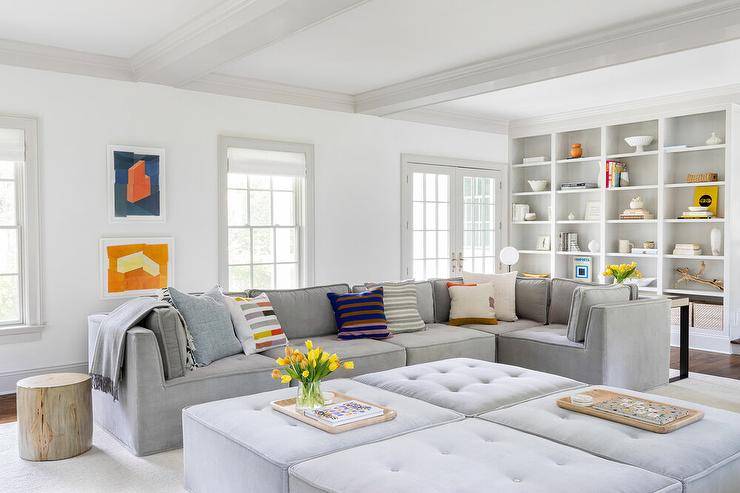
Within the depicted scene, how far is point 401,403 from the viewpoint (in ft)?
9.61

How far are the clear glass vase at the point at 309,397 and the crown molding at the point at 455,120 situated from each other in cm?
467

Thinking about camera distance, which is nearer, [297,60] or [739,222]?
[297,60]

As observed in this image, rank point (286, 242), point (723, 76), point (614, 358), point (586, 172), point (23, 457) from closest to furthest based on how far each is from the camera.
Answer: point (23, 457) < point (614, 358) < point (723, 76) < point (286, 242) < point (586, 172)

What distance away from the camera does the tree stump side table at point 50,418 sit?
3375 mm

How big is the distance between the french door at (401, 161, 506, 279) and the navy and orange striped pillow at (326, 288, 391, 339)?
233 cm

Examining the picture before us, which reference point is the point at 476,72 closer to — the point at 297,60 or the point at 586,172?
the point at 297,60

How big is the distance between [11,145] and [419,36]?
10.2 ft

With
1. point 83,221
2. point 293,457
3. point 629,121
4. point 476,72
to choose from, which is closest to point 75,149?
point 83,221

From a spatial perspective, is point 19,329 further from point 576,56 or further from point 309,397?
point 576,56

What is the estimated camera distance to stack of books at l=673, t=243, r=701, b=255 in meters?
6.65

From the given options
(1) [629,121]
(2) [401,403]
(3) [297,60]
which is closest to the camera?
(2) [401,403]

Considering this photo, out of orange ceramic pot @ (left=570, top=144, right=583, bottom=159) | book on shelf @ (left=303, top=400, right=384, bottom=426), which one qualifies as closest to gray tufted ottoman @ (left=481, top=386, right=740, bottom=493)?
book on shelf @ (left=303, top=400, right=384, bottom=426)

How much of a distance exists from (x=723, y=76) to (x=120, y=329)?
554cm

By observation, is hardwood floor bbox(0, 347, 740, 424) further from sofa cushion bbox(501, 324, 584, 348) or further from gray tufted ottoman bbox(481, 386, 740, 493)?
gray tufted ottoman bbox(481, 386, 740, 493)
